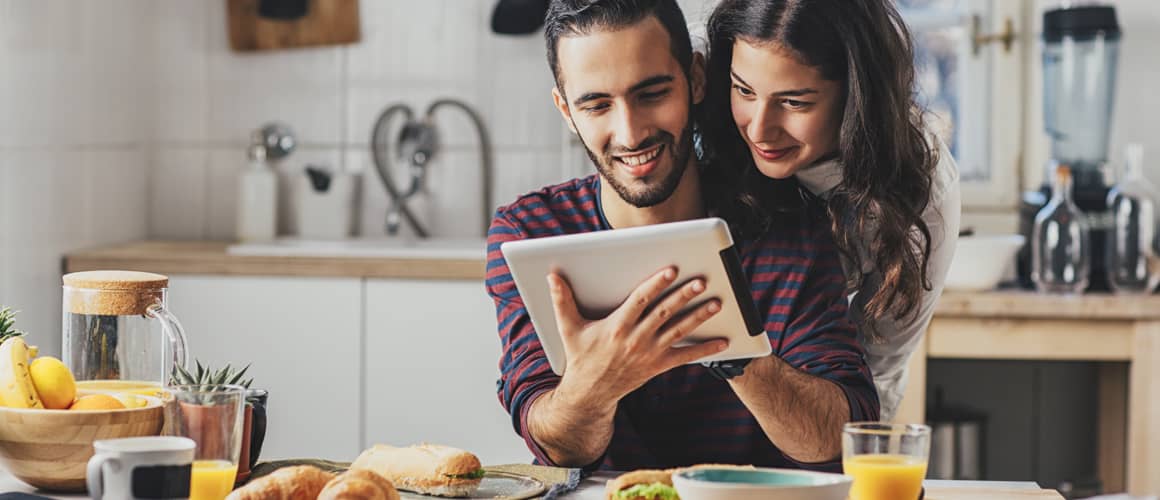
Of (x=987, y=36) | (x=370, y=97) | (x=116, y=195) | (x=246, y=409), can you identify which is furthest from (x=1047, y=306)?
(x=116, y=195)

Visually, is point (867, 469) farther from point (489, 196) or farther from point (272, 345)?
point (489, 196)

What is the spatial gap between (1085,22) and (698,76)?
5.51ft

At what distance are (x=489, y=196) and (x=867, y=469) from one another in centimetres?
243

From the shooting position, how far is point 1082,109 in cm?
333

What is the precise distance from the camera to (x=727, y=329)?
4.83 feet

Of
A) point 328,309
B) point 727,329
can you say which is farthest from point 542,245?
point 328,309

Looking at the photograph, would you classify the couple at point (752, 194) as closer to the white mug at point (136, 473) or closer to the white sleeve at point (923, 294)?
the white sleeve at point (923, 294)

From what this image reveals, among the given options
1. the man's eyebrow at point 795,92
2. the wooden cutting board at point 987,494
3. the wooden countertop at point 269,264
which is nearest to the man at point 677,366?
the man's eyebrow at point 795,92

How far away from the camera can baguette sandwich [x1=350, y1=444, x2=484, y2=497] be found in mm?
1458

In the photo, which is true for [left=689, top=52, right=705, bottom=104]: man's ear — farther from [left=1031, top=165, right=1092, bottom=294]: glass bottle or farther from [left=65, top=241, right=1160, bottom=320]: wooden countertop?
[left=1031, top=165, right=1092, bottom=294]: glass bottle

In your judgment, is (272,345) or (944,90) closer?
(272,345)

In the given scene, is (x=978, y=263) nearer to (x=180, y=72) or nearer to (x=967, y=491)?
(x=967, y=491)

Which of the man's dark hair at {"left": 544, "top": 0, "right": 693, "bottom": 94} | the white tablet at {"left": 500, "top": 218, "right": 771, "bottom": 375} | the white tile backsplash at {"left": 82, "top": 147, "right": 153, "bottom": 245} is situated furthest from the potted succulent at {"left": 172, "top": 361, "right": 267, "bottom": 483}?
the white tile backsplash at {"left": 82, "top": 147, "right": 153, "bottom": 245}

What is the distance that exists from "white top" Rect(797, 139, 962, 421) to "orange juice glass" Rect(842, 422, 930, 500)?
2.06 feet
